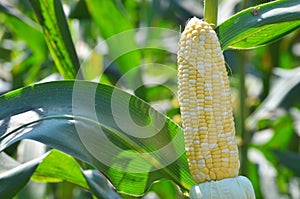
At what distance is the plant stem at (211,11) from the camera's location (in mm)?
1703

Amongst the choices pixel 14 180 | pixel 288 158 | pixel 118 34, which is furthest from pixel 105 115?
pixel 288 158

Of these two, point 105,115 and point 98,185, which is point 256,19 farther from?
point 98,185

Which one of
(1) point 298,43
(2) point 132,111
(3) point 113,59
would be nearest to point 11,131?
(2) point 132,111

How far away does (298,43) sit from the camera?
445 centimetres

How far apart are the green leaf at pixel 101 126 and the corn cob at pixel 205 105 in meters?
0.13

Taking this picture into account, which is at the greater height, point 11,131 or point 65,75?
point 65,75

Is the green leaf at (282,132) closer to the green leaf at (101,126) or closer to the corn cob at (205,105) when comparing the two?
the green leaf at (101,126)

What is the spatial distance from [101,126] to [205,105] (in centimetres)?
28

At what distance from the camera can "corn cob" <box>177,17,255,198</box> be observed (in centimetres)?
158

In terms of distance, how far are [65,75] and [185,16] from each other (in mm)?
1837

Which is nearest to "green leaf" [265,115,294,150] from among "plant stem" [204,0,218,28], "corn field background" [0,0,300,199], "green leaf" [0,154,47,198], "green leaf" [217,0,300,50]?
"corn field background" [0,0,300,199]

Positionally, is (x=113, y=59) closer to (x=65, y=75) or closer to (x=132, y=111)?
(x=65, y=75)

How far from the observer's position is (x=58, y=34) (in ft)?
6.73

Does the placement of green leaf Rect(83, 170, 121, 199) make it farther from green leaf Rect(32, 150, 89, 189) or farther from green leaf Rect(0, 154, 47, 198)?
green leaf Rect(0, 154, 47, 198)
